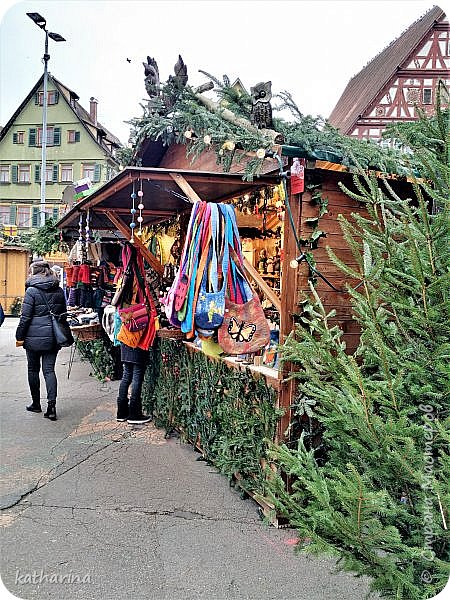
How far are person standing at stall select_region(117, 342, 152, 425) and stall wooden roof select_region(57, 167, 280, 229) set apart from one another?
1.63 meters

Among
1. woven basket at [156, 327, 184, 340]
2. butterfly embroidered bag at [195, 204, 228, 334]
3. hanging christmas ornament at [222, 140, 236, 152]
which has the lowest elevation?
woven basket at [156, 327, 184, 340]

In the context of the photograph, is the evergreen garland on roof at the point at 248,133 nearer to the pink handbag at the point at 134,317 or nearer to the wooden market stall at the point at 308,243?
the wooden market stall at the point at 308,243

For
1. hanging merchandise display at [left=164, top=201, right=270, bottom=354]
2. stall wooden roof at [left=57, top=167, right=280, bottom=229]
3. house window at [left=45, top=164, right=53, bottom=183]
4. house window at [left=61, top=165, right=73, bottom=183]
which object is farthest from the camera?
house window at [left=45, top=164, right=53, bottom=183]

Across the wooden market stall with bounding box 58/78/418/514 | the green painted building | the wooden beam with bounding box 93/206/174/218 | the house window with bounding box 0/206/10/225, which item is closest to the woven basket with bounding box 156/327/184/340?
the wooden market stall with bounding box 58/78/418/514

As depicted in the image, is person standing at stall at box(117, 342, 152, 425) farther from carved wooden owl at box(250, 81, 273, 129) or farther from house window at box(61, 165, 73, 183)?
house window at box(61, 165, 73, 183)

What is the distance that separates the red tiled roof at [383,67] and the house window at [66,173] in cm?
1919

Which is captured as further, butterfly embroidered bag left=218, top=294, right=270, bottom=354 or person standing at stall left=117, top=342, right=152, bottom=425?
person standing at stall left=117, top=342, right=152, bottom=425

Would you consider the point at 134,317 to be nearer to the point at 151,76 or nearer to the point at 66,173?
the point at 151,76

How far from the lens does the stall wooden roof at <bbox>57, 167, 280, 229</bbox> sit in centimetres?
449

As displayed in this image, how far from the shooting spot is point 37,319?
696 centimetres

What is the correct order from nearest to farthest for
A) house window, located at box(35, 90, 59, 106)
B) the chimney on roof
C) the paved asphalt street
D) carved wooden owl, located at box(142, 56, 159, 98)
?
the paved asphalt street, carved wooden owl, located at box(142, 56, 159, 98), house window, located at box(35, 90, 59, 106), the chimney on roof

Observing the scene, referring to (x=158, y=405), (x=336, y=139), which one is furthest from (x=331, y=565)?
(x=158, y=405)

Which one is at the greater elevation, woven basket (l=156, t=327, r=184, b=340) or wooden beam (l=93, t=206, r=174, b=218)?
wooden beam (l=93, t=206, r=174, b=218)

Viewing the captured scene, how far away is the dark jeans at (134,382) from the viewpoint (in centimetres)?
656
